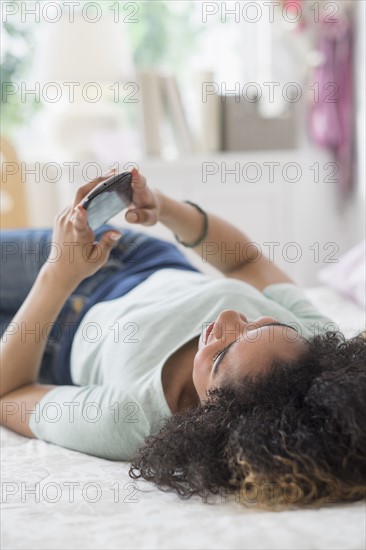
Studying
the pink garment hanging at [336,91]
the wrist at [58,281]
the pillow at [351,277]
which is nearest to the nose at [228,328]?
the wrist at [58,281]

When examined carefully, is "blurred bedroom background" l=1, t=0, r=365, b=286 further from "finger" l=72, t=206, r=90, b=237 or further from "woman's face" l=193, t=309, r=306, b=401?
"woman's face" l=193, t=309, r=306, b=401

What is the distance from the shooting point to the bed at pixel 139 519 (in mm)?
714

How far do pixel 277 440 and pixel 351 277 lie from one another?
983 millimetres

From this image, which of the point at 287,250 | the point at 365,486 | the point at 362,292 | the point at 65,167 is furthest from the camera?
the point at 287,250

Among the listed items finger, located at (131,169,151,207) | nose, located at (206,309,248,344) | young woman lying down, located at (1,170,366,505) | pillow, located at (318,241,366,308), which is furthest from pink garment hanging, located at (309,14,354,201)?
nose, located at (206,309,248,344)

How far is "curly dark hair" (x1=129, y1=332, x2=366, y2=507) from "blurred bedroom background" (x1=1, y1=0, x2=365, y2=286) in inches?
81.9

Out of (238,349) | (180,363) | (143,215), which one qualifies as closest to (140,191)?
(143,215)

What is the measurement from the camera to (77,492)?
0.87 meters

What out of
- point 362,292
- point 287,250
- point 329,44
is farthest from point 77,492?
point 329,44

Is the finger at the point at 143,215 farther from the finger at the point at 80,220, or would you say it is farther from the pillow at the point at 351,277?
the pillow at the point at 351,277

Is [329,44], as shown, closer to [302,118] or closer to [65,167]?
[302,118]

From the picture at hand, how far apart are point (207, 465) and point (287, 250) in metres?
2.43

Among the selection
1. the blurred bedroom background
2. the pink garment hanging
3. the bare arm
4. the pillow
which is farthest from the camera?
the pink garment hanging

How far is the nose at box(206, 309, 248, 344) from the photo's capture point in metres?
0.99
